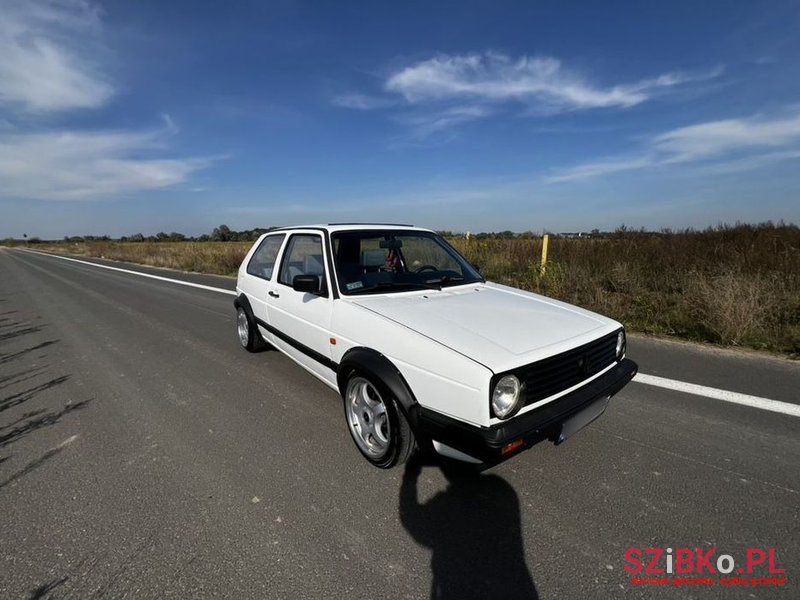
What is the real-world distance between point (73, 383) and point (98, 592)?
3.53m

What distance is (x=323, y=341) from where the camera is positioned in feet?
11.1

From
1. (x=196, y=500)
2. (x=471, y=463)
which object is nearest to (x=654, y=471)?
(x=471, y=463)

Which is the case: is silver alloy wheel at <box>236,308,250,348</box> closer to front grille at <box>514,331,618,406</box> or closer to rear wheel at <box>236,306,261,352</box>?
rear wheel at <box>236,306,261,352</box>

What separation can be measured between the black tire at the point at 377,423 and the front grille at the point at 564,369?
774mm

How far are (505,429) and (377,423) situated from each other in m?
1.01

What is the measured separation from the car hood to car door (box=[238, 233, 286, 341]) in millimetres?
1948

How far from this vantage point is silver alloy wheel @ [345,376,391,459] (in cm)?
282

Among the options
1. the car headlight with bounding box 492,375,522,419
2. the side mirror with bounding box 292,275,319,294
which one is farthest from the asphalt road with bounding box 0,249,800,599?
the side mirror with bounding box 292,275,319,294

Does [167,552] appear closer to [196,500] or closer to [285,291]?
[196,500]

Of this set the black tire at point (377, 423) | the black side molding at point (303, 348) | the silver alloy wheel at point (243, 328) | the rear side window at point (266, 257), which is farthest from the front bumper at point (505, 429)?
the silver alloy wheel at point (243, 328)

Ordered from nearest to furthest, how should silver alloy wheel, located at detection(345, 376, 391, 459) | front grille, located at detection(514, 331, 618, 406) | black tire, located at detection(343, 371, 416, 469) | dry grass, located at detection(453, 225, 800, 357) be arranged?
front grille, located at detection(514, 331, 618, 406), black tire, located at detection(343, 371, 416, 469), silver alloy wheel, located at detection(345, 376, 391, 459), dry grass, located at detection(453, 225, 800, 357)

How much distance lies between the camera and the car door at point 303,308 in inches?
134

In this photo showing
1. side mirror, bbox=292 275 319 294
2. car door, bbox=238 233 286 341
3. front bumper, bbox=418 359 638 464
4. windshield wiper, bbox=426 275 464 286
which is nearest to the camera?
front bumper, bbox=418 359 638 464

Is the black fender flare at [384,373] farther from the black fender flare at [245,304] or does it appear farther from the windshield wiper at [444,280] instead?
the black fender flare at [245,304]
